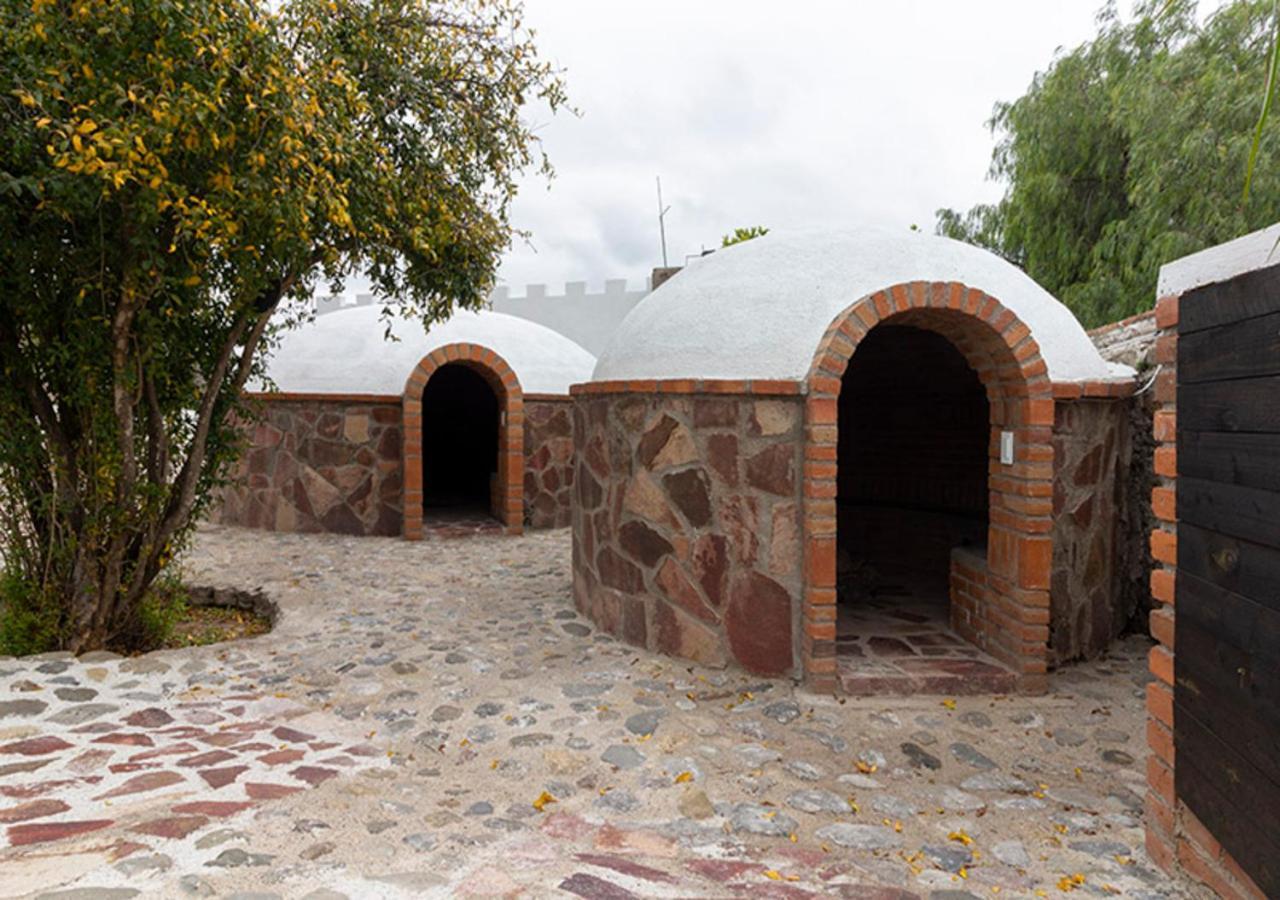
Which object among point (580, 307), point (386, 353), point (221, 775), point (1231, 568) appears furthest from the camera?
point (580, 307)

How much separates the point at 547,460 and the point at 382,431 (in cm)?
219

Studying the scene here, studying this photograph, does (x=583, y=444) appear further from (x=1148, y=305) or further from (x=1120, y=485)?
(x=1148, y=305)

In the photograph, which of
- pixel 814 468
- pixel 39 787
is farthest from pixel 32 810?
pixel 814 468

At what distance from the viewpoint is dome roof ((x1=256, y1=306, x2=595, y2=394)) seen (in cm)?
1007

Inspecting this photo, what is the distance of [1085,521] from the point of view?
518cm

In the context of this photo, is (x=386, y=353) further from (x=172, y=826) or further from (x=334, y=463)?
(x=172, y=826)

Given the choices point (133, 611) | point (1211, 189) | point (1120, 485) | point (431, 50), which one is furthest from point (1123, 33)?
point (133, 611)

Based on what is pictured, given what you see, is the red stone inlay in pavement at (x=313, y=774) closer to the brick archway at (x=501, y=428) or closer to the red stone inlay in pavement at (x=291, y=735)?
the red stone inlay in pavement at (x=291, y=735)

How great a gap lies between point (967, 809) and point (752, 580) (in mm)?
1744

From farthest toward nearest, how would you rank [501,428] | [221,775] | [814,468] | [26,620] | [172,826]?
[501,428]
[26,620]
[814,468]
[221,775]
[172,826]

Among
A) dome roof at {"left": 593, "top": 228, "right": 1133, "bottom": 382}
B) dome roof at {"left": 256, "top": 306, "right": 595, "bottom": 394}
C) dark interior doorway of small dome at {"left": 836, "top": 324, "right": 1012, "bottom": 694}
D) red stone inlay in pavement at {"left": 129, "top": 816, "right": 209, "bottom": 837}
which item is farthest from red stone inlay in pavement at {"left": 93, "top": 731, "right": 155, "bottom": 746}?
dome roof at {"left": 256, "top": 306, "right": 595, "bottom": 394}

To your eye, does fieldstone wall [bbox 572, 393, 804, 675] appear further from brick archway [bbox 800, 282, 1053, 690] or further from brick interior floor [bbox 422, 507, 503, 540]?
brick interior floor [bbox 422, 507, 503, 540]

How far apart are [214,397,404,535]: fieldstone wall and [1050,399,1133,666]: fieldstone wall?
7.65m

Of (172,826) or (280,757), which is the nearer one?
(172,826)
